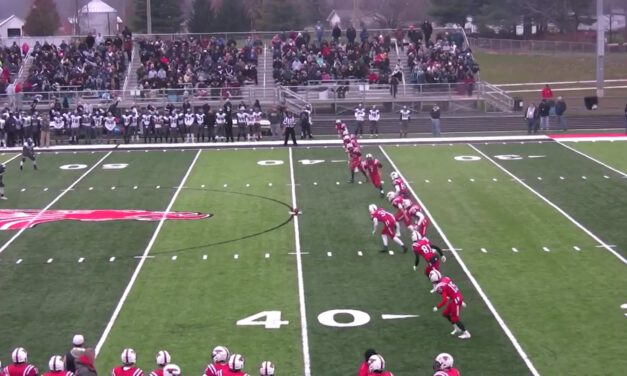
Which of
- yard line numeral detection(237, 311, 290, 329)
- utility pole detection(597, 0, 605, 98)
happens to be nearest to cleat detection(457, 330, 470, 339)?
yard line numeral detection(237, 311, 290, 329)

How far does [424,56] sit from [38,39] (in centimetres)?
1769

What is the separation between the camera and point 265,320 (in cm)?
1547

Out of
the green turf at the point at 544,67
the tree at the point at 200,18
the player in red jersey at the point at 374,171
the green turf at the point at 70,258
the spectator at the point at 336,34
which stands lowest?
the green turf at the point at 70,258

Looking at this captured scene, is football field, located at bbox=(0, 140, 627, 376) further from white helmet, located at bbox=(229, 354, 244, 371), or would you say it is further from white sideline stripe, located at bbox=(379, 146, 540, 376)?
white helmet, located at bbox=(229, 354, 244, 371)

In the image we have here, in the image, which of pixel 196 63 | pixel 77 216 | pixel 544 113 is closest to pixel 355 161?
pixel 77 216

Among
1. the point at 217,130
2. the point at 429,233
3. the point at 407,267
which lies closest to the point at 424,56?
the point at 217,130

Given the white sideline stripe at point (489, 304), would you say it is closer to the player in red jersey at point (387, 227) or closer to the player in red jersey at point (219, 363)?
the player in red jersey at point (387, 227)

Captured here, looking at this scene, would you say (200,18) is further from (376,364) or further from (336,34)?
(376,364)

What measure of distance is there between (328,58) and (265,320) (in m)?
31.7

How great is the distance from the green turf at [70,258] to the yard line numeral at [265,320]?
2051 mm

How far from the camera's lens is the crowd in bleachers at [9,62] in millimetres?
45000

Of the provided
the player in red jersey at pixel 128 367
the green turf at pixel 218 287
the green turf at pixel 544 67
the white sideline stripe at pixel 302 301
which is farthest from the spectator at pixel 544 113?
the player in red jersey at pixel 128 367

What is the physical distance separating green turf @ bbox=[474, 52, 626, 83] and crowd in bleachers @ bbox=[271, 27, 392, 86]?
12871 mm

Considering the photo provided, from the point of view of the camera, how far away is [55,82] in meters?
44.2
